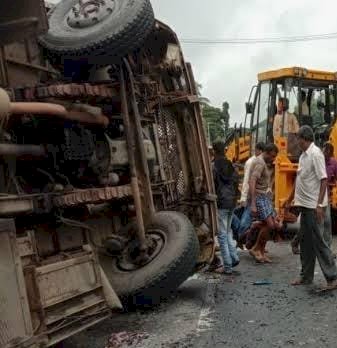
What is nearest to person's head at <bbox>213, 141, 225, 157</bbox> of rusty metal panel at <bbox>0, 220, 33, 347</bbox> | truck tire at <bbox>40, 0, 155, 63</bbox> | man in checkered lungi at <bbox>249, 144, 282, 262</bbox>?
man in checkered lungi at <bbox>249, 144, 282, 262</bbox>

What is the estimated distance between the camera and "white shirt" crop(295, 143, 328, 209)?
6742mm

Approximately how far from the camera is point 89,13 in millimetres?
5574

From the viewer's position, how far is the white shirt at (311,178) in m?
6.74

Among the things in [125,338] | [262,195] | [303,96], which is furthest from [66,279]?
[303,96]

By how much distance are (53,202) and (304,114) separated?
8.83m

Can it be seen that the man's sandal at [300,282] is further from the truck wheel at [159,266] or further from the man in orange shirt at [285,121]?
the man in orange shirt at [285,121]

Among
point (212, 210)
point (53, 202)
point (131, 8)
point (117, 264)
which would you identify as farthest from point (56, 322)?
point (212, 210)

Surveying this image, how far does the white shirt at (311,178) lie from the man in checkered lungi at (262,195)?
5.76 ft

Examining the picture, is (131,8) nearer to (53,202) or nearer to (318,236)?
(53,202)

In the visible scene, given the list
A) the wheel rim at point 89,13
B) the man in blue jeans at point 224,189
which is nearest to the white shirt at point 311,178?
the man in blue jeans at point 224,189

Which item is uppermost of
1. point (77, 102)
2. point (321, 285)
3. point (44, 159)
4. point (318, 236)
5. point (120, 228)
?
point (77, 102)

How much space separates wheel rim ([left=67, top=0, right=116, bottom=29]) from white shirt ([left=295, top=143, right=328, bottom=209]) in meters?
2.64

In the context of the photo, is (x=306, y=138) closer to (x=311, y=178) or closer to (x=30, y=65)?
(x=311, y=178)

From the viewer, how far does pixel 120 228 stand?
20.7 ft
